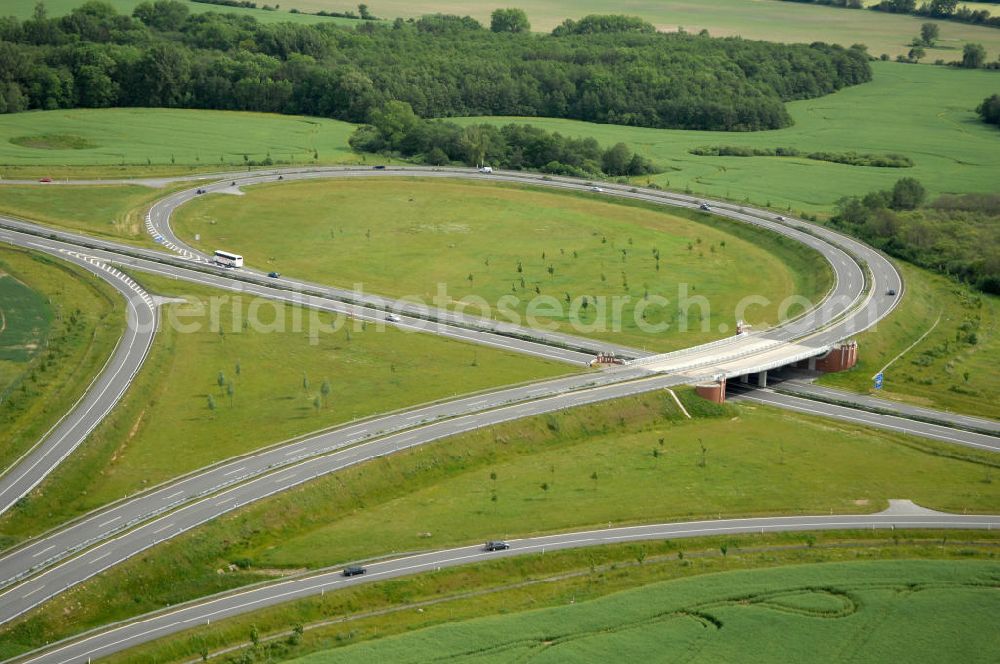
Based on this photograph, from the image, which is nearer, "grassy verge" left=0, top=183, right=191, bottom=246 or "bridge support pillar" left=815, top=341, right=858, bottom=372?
"bridge support pillar" left=815, top=341, right=858, bottom=372

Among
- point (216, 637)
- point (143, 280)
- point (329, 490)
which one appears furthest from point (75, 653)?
point (143, 280)

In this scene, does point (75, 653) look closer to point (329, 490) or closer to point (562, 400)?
point (329, 490)

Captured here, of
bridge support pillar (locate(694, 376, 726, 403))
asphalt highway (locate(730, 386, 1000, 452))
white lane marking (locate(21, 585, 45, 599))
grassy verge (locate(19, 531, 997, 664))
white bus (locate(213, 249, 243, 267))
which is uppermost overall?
white bus (locate(213, 249, 243, 267))

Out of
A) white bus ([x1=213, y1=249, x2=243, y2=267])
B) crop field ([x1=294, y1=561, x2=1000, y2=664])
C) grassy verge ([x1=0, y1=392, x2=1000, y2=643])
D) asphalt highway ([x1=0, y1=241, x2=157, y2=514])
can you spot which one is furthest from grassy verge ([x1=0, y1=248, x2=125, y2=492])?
crop field ([x1=294, y1=561, x2=1000, y2=664])

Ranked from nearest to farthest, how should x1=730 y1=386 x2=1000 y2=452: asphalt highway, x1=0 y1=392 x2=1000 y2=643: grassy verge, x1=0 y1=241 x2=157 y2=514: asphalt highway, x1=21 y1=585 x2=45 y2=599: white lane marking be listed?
1. x1=21 y1=585 x2=45 y2=599: white lane marking
2. x1=0 y1=392 x2=1000 y2=643: grassy verge
3. x1=0 y1=241 x2=157 y2=514: asphalt highway
4. x1=730 y1=386 x2=1000 y2=452: asphalt highway

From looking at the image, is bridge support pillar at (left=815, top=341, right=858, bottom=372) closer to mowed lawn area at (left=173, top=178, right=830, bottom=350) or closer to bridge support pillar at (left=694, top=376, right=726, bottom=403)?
mowed lawn area at (left=173, top=178, right=830, bottom=350)

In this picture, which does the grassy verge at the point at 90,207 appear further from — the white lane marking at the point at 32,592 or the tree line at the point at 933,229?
the tree line at the point at 933,229

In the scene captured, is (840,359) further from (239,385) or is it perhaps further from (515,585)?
(239,385)
